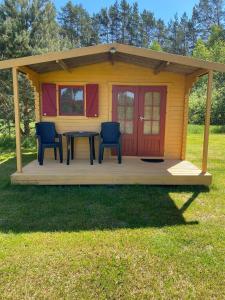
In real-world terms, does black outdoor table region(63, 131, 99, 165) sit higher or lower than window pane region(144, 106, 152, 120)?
lower

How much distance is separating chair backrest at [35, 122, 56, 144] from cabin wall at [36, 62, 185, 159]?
0.20 metres

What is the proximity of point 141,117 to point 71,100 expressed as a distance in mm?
1570

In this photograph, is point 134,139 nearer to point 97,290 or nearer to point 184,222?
point 184,222

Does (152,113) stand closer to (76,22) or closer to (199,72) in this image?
(199,72)

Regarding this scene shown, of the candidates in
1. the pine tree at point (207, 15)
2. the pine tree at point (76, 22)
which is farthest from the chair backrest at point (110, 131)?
the pine tree at point (207, 15)

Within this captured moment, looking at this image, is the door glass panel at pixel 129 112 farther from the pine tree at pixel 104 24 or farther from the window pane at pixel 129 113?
the pine tree at pixel 104 24

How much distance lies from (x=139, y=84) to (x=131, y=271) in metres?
4.36

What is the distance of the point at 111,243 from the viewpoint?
9.12ft

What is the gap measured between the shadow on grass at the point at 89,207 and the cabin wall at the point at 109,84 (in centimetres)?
179

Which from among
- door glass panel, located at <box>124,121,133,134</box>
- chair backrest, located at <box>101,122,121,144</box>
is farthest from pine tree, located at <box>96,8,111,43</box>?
chair backrest, located at <box>101,122,121,144</box>

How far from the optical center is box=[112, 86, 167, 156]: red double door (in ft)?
19.6

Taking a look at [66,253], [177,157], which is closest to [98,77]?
[177,157]

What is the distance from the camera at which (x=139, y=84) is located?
5930 millimetres

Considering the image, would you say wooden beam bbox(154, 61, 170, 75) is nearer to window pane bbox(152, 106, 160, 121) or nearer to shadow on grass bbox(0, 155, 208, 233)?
window pane bbox(152, 106, 160, 121)
